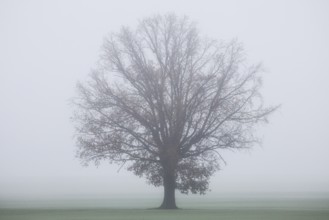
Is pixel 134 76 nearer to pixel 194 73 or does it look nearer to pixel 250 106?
pixel 194 73

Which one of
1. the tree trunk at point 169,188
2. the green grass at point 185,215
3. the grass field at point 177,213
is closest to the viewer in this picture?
the green grass at point 185,215

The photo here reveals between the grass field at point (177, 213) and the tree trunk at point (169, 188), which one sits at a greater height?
the tree trunk at point (169, 188)

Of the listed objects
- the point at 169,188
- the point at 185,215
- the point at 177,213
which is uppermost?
the point at 169,188

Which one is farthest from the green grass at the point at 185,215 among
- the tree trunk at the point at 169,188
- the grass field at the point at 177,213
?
the tree trunk at the point at 169,188

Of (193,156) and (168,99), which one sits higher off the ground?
(168,99)

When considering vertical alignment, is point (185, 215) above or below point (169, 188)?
below

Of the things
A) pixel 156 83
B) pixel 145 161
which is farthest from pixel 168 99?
pixel 145 161

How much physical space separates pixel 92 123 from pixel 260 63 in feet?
41.6

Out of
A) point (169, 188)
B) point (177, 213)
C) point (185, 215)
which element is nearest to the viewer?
point (185, 215)

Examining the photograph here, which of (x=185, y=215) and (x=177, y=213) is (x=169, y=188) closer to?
(x=177, y=213)

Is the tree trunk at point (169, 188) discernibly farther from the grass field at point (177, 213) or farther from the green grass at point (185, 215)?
the green grass at point (185, 215)

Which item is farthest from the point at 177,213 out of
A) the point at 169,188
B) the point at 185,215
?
the point at 169,188

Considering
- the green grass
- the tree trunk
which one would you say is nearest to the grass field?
the green grass

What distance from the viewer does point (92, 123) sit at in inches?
1817
